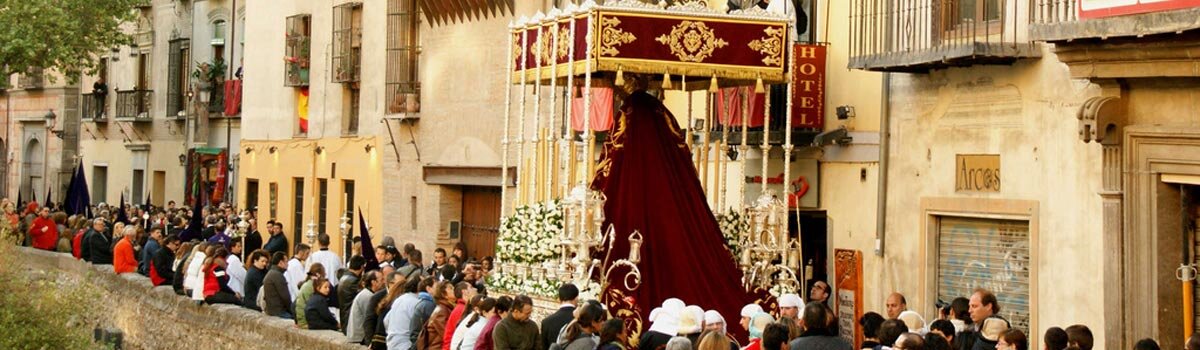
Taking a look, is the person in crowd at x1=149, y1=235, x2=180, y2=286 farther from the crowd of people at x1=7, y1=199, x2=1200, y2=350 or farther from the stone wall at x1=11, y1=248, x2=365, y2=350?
the stone wall at x1=11, y1=248, x2=365, y2=350

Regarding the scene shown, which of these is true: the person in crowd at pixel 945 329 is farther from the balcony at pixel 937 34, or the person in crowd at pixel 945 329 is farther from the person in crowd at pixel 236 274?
the person in crowd at pixel 236 274

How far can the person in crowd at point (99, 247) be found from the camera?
3102 cm

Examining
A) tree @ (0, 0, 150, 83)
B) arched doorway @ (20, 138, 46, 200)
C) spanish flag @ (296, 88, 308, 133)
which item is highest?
tree @ (0, 0, 150, 83)

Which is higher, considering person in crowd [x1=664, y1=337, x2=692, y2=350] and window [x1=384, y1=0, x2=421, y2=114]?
window [x1=384, y1=0, x2=421, y2=114]

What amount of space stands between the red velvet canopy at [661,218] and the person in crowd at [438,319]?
1360 millimetres

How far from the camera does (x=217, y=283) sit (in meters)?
24.4

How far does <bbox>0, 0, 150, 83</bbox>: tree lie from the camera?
36.4 meters

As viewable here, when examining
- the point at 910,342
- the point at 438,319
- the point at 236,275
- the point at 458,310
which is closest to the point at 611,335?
the point at 910,342

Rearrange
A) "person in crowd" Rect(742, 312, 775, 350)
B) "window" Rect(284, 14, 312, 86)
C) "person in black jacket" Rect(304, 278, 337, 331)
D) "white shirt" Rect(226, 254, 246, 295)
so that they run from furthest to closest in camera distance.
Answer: "window" Rect(284, 14, 312, 86), "white shirt" Rect(226, 254, 246, 295), "person in black jacket" Rect(304, 278, 337, 331), "person in crowd" Rect(742, 312, 775, 350)

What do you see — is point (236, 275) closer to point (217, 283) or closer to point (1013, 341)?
point (217, 283)

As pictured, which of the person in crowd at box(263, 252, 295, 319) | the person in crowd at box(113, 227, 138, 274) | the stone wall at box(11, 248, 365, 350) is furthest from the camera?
the person in crowd at box(113, 227, 138, 274)

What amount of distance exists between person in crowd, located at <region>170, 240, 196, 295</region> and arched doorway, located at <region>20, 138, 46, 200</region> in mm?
24096

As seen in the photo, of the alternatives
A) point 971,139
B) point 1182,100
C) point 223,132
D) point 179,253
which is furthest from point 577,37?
point 223,132

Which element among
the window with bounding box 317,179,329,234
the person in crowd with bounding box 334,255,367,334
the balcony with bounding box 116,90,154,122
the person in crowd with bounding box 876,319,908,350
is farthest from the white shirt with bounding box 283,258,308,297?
the balcony with bounding box 116,90,154,122
